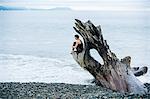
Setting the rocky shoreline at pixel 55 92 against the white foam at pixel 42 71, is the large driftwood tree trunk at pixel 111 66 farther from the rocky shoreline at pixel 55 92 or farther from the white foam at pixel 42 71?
the white foam at pixel 42 71

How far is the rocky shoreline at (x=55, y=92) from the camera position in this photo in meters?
12.2

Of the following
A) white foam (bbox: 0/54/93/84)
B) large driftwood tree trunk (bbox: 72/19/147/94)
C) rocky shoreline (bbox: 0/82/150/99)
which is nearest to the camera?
rocky shoreline (bbox: 0/82/150/99)

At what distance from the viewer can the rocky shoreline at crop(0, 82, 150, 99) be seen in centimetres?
1221

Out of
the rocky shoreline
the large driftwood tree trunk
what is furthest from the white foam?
the large driftwood tree trunk

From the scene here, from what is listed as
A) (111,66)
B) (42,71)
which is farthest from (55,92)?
(42,71)

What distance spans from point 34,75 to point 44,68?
62.9 inches

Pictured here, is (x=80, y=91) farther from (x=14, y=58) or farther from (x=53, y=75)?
(x=14, y=58)

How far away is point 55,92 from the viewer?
1299 centimetres

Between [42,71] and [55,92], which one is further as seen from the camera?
[42,71]

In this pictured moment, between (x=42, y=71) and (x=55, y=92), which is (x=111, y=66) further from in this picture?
Result: (x=42, y=71)

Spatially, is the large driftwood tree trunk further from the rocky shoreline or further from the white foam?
the white foam

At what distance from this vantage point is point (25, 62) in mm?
21938

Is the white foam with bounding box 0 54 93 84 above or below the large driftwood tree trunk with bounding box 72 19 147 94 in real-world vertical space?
below

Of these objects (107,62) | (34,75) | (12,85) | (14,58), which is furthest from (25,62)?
(107,62)
